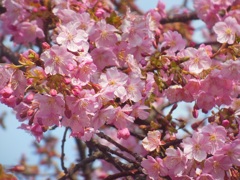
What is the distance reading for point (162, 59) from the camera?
2.87 m

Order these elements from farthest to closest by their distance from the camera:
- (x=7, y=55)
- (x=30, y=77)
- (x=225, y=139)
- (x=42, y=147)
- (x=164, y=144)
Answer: (x=42, y=147) < (x=7, y=55) < (x=164, y=144) < (x=225, y=139) < (x=30, y=77)

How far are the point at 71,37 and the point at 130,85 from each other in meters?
0.36

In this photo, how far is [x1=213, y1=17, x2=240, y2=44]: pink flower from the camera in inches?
113

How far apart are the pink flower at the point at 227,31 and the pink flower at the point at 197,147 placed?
555mm

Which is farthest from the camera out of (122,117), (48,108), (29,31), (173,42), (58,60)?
(29,31)

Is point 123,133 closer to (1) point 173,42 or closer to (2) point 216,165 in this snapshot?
(2) point 216,165

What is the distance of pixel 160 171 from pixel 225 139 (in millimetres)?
328

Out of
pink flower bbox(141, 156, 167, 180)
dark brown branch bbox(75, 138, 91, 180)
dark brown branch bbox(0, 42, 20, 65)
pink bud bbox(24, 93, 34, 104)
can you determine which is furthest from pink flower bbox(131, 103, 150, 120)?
dark brown branch bbox(75, 138, 91, 180)

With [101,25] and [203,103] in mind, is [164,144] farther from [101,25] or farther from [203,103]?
[101,25]

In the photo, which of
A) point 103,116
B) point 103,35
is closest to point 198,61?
point 103,35

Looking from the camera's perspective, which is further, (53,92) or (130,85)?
(130,85)

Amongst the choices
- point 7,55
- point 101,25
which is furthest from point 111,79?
point 7,55

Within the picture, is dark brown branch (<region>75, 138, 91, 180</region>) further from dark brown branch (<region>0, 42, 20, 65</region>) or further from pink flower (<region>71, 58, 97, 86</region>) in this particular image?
pink flower (<region>71, 58, 97, 86</region>)

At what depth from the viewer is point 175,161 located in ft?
8.44
